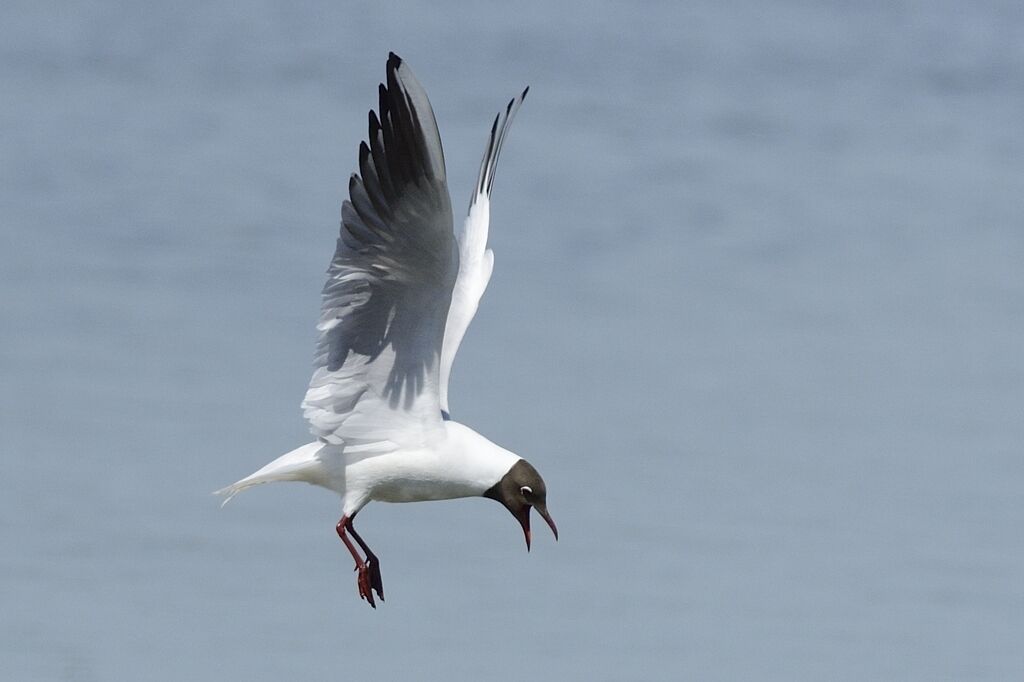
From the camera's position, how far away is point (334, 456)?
7578 millimetres

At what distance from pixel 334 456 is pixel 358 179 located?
3.61ft

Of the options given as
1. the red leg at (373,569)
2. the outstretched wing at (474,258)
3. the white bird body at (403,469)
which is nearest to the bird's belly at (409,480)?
the white bird body at (403,469)

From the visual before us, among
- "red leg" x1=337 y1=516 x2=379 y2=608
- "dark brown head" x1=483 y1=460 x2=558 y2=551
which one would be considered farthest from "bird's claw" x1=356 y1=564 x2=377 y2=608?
"dark brown head" x1=483 y1=460 x2=558 y2=551

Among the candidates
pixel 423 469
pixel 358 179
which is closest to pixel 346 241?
pixel 358 179

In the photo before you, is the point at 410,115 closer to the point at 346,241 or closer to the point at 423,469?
the point at 346,241

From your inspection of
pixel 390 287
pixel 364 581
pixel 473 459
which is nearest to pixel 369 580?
pixel 364 581

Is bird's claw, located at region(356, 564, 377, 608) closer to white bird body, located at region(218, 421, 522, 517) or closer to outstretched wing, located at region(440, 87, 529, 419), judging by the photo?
white bird body, located at region(218, 421, 522, 517)

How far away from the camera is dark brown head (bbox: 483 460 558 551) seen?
7586 mm

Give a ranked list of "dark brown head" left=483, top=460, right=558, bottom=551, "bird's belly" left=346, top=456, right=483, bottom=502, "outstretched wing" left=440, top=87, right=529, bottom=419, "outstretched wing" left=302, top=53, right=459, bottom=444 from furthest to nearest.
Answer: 1. "outstretched wing" left=440, top=87, right=529, bottom=419
2. "dark brown head" left=483, top=460, right=558, bottom=551
3. "bird's belly" left=346, top=456, right=483, bottom=502
4. "outstretched wing" left=302, top=53, right=459, bottom=444

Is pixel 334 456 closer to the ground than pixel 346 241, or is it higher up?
closer to the ground

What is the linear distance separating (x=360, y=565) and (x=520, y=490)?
61cm

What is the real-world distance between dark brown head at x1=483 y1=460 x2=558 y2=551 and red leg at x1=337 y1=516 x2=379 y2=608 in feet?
1.59

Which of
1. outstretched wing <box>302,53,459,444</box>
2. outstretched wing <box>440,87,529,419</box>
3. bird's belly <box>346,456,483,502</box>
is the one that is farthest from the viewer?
outstretched wing <box>440,87,529,419</box>

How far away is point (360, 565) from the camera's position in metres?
7.64
